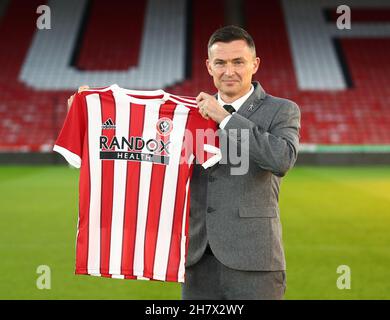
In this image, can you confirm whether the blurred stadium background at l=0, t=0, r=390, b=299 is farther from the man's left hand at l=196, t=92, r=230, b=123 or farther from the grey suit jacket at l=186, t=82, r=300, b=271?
the man's left hand at l=196, t=92, r=230, b=123

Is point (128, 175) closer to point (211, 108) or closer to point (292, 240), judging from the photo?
point (211, 108)

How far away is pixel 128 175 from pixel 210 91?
16.1 metres

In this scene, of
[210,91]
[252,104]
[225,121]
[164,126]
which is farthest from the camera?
[210,91]

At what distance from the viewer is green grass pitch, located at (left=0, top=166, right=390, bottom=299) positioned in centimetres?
459

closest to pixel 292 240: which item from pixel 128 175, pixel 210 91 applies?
pixel 128 175

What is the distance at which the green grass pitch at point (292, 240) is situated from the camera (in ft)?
15.0

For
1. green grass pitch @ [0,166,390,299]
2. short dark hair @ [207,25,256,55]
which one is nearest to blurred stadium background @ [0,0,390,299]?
green grass pitch @ [0,166,390,299]

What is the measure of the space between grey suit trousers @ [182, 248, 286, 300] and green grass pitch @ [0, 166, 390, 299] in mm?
2001

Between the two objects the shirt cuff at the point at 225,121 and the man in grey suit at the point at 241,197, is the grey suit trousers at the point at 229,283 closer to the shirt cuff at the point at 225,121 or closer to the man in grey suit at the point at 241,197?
the man in grey suit at the point at 241,197

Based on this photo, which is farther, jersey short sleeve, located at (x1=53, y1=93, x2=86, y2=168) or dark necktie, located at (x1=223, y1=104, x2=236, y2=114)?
jersey short sleeve, located at (x1=53, y1=93, x2=86, y2=168)

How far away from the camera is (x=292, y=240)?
20.6 ft

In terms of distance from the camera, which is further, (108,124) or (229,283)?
(108,124)

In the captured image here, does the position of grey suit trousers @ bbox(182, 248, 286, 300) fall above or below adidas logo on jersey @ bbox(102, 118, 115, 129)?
below

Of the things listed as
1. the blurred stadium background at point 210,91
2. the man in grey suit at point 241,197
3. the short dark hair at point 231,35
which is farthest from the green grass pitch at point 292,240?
the short dark hair at point 231,35
